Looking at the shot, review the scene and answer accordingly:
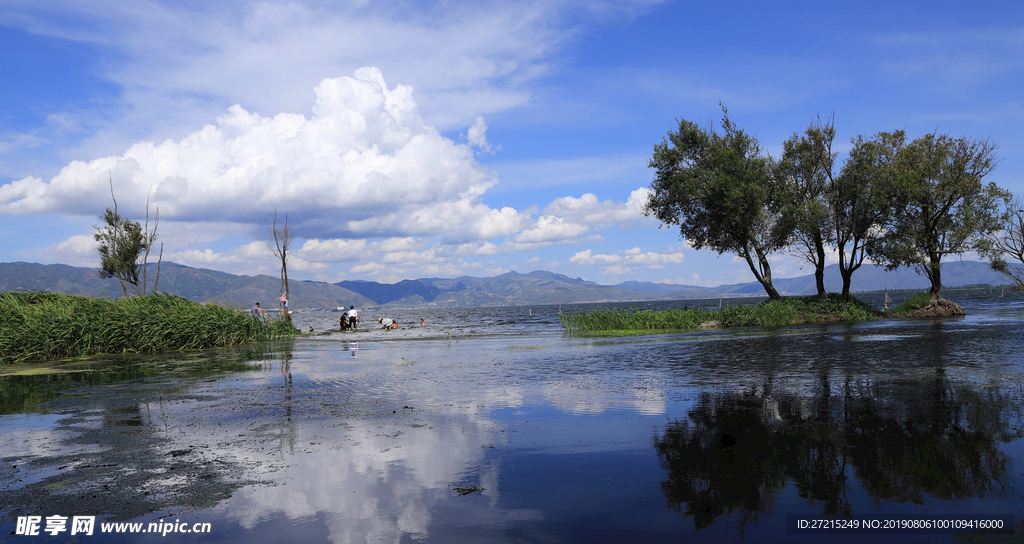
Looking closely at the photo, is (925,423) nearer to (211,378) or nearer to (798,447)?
(798,447)

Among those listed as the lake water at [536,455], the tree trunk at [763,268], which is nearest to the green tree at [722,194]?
the tree trunk at [763,268]

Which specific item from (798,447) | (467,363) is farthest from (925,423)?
(467,363)

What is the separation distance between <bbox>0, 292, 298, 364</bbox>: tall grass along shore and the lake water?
11.9m

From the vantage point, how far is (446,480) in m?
6.89

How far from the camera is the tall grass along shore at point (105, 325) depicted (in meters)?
25.5

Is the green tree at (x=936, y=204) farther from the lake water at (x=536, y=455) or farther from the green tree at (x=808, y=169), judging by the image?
the lake water at (x=536, y=455)

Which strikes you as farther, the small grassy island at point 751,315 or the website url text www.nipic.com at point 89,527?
the small grassy island at point 751,315

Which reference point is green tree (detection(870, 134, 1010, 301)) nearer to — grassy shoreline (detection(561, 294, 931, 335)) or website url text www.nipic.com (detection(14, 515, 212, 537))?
grassy shoreline (detection(561, 294, 931, 335))

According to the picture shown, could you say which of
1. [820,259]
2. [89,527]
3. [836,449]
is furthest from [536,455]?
[820,259]

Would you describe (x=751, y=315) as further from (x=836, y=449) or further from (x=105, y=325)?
(x=105, y=325)

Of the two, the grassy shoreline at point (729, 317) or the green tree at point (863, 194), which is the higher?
the green tree at point (863, 194)

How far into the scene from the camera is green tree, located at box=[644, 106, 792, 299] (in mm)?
41344

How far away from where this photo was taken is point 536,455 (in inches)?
311

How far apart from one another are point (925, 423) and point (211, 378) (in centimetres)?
1790
